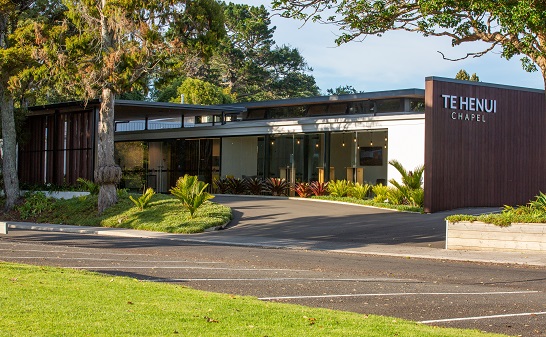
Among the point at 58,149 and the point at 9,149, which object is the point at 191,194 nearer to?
the point at 9,149

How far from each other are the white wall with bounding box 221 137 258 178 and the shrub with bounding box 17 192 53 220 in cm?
1029

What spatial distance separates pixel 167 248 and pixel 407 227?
8385 millimetres

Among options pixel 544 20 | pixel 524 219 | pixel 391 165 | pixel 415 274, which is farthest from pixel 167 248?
pixel 391 165

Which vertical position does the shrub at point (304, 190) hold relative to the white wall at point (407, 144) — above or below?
below

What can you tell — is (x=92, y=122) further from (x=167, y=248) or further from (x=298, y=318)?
(x=298, y=318)

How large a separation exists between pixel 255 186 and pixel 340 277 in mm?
24531

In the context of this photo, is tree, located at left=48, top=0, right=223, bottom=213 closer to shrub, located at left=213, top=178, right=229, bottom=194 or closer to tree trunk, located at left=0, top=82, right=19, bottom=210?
tree trunk, located at left=0, top=82, right=19, bottom=210

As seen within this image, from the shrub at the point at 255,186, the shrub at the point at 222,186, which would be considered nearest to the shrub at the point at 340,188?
the shrub at the point at 255,186

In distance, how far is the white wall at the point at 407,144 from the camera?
31.0 meters

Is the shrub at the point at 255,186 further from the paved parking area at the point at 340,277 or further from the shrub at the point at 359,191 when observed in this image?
the paved parking area at the point at 340,277

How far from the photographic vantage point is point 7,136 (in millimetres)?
33906

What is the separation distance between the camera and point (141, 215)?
1112 inches

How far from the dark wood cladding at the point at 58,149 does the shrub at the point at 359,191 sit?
12343mm

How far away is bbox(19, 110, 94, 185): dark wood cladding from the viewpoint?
3681 cm
